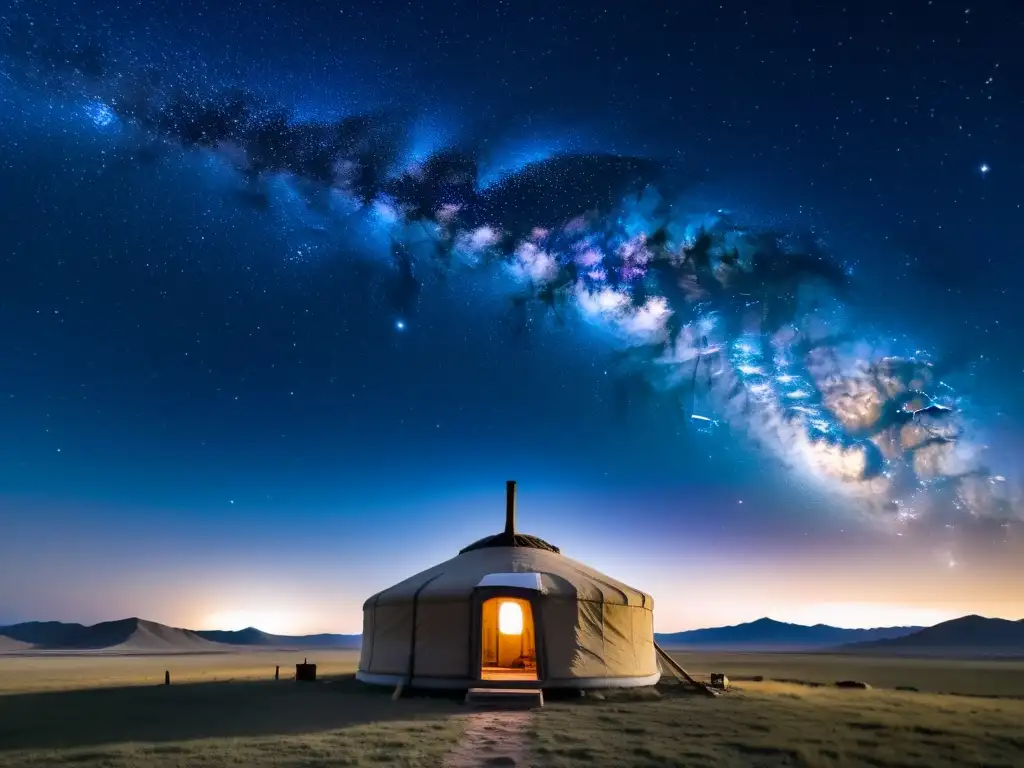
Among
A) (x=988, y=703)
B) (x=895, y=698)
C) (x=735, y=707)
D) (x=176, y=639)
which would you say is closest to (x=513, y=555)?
(x=735, y=707)

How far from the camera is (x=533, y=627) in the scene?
658 inches

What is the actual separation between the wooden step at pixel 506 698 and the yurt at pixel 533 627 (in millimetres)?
778

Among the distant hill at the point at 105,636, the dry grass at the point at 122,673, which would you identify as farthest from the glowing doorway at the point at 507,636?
the distant hill at the point at 105,636

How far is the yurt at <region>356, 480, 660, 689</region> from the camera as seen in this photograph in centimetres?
1533

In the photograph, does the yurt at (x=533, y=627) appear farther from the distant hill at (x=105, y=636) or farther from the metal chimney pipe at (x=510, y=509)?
the distant hill at (x=105, y=636)

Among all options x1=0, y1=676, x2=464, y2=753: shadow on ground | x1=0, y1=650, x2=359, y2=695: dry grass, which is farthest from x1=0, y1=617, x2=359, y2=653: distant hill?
x1=0, y1=676, x2=464, y2=753: shadow on ground

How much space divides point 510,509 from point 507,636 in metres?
3.48

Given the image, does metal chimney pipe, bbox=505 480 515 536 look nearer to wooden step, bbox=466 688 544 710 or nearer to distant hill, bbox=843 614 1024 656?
wooden step, bbox=466 688 544 710

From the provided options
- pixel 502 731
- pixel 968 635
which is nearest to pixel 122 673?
pixel 502 731

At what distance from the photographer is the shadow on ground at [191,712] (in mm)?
10391

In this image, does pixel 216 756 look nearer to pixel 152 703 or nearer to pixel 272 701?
pixel 272 701

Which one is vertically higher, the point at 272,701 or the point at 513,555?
the point at 513,555

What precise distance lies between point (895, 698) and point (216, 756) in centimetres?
1590

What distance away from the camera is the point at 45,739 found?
390 inches
